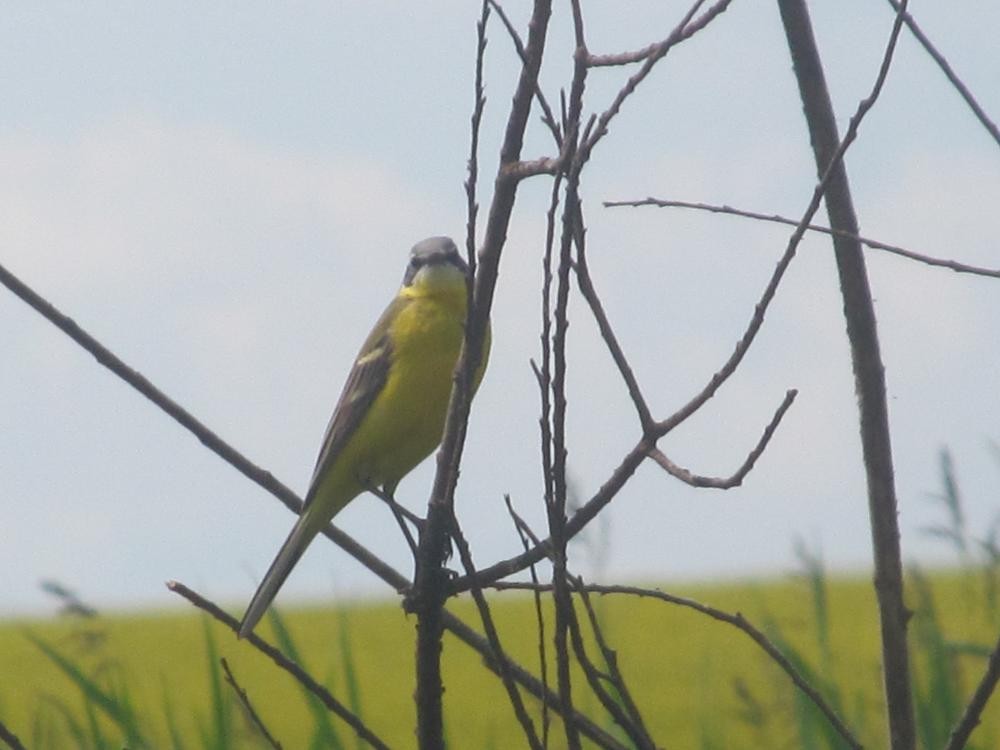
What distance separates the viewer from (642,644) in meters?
9.15

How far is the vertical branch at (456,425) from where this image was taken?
1.73 metres

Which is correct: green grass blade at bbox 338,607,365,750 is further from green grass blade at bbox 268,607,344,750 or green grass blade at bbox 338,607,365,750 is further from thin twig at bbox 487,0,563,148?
thin twig at bbox 487,0,563,148

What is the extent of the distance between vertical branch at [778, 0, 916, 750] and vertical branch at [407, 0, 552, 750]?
44 centimetres

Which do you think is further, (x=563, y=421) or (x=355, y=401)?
(x=355, y=401)

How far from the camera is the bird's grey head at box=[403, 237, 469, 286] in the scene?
5.24m

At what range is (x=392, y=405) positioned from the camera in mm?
4754

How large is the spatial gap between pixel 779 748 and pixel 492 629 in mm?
4642

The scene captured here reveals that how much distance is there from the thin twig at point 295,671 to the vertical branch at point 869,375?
650 mm

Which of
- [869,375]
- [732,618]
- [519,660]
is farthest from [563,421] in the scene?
[519,660]

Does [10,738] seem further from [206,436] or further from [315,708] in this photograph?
[315,708]

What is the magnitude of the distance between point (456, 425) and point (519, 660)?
21.9ft

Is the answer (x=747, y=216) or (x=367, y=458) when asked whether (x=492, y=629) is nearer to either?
(x=747, y=216)

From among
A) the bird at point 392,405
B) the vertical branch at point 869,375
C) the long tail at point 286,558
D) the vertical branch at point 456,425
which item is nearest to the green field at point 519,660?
the long tail at point 286,558

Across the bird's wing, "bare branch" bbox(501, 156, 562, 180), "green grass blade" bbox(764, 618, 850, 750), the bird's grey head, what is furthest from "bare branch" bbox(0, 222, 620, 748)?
the bird's grey head
